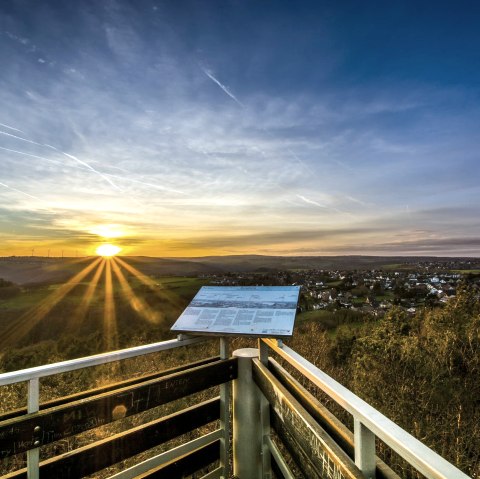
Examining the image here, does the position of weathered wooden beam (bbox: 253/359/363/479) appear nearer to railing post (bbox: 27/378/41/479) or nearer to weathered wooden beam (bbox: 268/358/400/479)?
weathered wooden beam (bbox: 268/358/400/479)

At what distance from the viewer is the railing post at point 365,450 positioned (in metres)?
1.38

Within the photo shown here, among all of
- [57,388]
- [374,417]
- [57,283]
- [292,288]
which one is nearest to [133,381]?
[292,288]

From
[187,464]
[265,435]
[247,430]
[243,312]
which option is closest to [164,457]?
[187,464]

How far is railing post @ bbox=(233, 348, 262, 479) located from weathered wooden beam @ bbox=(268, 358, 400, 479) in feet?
1.54

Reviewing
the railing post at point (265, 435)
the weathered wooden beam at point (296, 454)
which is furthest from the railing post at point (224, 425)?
the weathered wooden beam at point (296, 454)

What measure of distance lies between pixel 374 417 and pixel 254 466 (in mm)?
1866

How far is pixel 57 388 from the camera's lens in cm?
1074

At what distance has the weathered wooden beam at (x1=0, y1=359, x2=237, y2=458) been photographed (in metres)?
1.86

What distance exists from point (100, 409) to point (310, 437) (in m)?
1.26

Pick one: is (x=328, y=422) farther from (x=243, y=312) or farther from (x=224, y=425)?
(x=224, y=425)

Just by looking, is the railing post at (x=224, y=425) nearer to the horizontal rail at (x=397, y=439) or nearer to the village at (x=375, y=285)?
the horizontal rail at (x=397, y=439)

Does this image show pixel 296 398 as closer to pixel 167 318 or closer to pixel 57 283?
pixel 167 318

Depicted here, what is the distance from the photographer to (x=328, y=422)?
176 centimetres

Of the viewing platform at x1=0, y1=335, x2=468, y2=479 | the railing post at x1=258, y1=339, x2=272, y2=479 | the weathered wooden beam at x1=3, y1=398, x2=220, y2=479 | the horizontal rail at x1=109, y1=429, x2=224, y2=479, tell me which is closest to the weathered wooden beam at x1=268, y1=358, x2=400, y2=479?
the viewing platform at x1=0, y1=335, x2=468, y2=479
